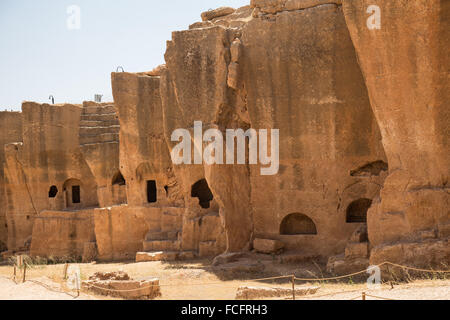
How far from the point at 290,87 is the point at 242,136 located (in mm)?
2146

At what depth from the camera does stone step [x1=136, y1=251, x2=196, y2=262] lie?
18.3 m

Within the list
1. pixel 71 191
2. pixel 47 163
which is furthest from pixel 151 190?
pixel 47 163

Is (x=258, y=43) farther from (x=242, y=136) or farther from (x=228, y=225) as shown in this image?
(x=228, y=225)

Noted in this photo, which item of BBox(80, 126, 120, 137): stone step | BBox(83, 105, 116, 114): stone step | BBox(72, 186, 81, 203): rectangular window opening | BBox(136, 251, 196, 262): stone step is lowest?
BBox(136, 251, 196, 262): stone step

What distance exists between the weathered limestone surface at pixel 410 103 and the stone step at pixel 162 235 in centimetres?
901

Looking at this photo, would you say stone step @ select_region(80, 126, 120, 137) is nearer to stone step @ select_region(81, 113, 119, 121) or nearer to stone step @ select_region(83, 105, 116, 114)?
stone step @ select_region(81, 113, 119, 121)

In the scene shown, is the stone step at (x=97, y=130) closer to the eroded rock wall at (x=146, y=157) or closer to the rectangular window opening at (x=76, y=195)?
the eroded rock wall at (x=146, y=157)

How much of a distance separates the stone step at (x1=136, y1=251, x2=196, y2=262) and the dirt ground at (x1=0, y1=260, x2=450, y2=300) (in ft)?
2.37

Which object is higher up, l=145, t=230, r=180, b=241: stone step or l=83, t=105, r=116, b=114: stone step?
l=83, t=105, r=116, b=114: stone step

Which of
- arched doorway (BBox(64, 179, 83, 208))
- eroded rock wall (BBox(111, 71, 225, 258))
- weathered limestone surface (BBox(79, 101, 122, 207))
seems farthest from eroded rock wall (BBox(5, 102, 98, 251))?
eroded rock wall (BBox(111, 71, 225, 258))

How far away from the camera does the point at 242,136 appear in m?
16.6

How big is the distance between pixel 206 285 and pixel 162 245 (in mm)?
6266

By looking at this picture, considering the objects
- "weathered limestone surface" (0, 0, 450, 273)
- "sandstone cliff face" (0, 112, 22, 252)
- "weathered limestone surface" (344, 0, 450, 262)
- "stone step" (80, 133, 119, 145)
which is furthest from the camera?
"sandstone cliff face" (0, 112, 22, 252)
